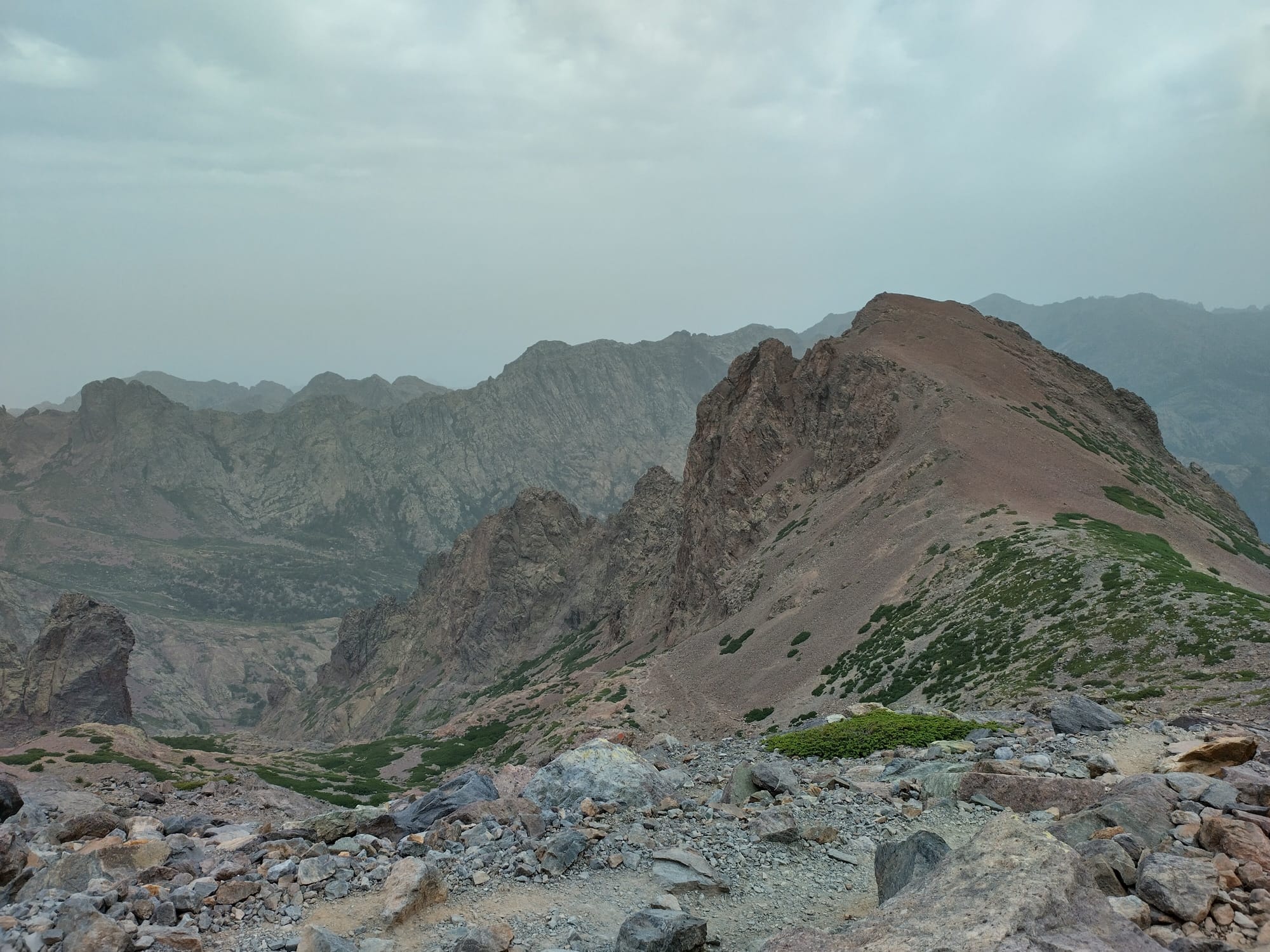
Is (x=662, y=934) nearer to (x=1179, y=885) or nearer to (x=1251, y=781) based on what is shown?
(x=1179, y=885)

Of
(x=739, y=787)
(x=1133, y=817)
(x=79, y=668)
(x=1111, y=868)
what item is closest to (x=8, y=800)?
(x=739, y=787)

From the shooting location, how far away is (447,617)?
506 feet

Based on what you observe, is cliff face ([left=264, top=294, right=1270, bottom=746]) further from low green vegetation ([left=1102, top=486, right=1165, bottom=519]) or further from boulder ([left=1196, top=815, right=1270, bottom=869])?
boulder ([left=1196, top=815, right=1270, bottom=869])

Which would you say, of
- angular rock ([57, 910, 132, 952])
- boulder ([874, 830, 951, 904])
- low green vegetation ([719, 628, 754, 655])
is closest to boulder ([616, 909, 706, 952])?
boulder ([874, 830, 951, 904])

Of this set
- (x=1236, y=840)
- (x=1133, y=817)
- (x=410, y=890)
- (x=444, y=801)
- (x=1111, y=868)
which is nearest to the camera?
(x=1111, y=868)

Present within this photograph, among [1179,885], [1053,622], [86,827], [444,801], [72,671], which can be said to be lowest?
[72,671]

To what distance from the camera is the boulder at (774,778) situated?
17.3m

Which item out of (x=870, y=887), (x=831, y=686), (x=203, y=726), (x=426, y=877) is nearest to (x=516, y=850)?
(x=426, y=877)

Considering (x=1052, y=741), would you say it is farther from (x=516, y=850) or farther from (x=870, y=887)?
(x=516, y=850)

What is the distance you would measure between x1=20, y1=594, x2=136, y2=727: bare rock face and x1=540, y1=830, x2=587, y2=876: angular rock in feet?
318

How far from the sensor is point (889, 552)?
55531mm

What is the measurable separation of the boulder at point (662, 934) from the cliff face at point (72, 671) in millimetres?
99109

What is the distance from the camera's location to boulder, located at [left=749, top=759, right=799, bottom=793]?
56.9 feet

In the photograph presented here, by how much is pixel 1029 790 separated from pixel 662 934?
8531mm
